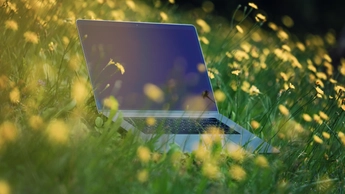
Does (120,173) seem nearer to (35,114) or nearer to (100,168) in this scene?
(100,168)

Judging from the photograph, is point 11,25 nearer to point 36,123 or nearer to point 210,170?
point 36,123

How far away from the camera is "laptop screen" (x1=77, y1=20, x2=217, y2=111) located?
2812 mm

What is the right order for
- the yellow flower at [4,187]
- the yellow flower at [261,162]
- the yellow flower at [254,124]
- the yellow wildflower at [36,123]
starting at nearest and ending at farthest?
the yellow flower at [4,187], the yellow wildflower at [36,123], the yellow flower at [261,162], the yellow flower at [254,124]

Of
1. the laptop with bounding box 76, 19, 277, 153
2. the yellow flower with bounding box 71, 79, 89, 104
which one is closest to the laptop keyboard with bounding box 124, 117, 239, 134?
the laptop with bounding box 76, 19, 277, 153

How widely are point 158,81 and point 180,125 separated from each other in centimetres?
28

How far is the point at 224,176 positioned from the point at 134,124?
16.1 inches

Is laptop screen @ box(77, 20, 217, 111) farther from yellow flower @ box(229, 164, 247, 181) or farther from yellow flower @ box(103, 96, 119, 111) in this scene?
yellow flower @ box(229, 164, 247, 181)

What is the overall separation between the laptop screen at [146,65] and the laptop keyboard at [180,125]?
67 millimetres

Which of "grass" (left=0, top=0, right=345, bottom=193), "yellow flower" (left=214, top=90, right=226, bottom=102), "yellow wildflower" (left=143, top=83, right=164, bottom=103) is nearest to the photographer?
"grass" (left=0, top=0, right=345, bottom=193)

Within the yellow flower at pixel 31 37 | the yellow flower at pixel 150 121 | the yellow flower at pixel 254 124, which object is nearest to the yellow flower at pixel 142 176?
the yellow flower at pixel 150 121

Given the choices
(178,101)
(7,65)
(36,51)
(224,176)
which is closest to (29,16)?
(36,51)

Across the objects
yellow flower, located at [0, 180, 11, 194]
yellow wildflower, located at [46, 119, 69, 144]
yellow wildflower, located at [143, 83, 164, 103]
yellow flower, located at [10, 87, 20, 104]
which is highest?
yellow flower, located at [0, 180, 11, 194]

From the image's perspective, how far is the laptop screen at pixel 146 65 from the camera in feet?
9.23

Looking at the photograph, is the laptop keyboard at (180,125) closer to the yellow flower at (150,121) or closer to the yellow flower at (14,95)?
the yellow flower at (150,121)
